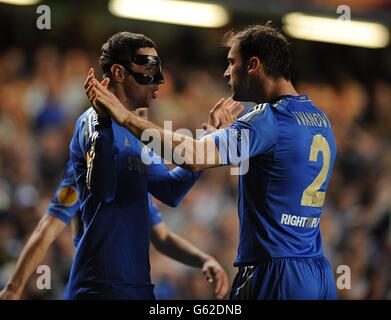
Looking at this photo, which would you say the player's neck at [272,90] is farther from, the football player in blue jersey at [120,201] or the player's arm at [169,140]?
the football player in blue jersey at [120,201]

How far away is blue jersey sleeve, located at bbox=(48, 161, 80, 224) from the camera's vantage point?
4758 millimetres

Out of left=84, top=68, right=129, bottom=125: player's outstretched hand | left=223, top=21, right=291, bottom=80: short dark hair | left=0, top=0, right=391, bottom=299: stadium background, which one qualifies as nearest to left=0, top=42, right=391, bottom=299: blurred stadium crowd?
left=0, top=0, right=391, bottom=299: stadium background

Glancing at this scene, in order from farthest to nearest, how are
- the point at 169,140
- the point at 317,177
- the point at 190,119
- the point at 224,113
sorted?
the point at 190,119 < the point at 224,113 < the point at 317,177 < the point at 169,140

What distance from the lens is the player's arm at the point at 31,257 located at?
190 inches

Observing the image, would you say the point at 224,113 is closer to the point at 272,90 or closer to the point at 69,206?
the point at 272,90

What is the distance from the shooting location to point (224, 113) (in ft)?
14.6

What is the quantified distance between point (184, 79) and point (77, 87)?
1395 millimetres

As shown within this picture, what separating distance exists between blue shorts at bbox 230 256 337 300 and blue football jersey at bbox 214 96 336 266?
4 cm

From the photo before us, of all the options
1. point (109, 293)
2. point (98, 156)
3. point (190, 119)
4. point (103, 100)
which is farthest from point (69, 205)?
point (190, 119)

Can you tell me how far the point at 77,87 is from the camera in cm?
800

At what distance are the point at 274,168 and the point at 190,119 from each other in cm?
451

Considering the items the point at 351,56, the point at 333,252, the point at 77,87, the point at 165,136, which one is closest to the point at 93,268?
the point at 165,136

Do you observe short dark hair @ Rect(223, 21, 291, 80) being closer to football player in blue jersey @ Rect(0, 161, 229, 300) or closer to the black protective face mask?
the black protective face mask

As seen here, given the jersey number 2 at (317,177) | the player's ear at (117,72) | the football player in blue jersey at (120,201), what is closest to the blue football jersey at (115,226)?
the football player in blue jersey at (120,201)
